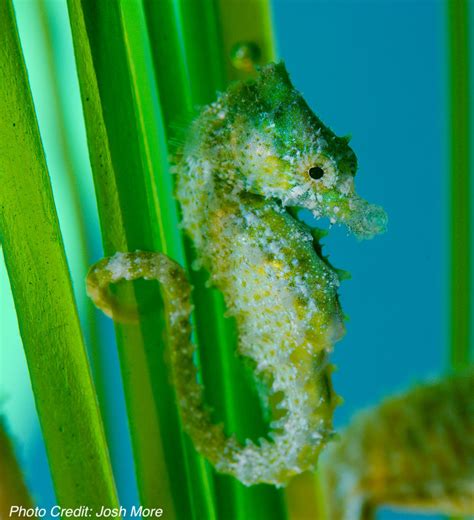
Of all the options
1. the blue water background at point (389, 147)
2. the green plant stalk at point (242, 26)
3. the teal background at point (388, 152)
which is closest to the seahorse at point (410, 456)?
the green plant stalk at point (242, 26)

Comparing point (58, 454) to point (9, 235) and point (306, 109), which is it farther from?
point (306, 109)

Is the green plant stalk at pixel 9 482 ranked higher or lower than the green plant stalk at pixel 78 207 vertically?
lower

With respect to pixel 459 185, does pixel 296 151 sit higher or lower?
higher

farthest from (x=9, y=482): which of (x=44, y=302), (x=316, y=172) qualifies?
(x=316, y=172)

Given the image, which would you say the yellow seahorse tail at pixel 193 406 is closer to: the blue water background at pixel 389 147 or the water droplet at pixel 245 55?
the water droplet at pixel 245 55

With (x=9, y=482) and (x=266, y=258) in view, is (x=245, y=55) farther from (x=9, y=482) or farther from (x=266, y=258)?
(x=9, y=482)

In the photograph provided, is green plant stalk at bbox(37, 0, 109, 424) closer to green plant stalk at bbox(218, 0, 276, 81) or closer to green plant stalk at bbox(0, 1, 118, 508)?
green plant stalk at bbox(0, 1, 118, 508)

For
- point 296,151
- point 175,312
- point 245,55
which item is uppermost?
point 245,55
